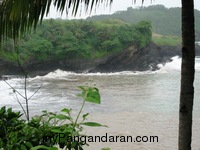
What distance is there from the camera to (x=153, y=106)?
13.2 m

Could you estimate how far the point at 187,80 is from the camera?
1.88 meters

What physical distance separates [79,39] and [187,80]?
2925 centimetres

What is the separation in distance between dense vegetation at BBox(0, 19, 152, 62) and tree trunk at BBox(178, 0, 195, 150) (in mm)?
24376

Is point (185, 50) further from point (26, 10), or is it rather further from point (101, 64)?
point (101, 64)

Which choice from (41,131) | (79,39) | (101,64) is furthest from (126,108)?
(79,39)

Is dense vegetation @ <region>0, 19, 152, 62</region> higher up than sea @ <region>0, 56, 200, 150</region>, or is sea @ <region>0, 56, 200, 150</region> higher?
dense vegetation @ <region>0, 19, 152, 62</region>

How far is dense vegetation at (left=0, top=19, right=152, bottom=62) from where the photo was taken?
2761 cm

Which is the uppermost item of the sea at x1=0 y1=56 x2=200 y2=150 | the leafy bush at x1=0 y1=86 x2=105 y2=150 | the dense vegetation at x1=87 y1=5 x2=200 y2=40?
the dense vegetation at x1=87 y1=5 x2=200 y2=40

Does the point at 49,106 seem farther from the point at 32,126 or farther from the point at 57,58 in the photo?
the point at 57,58

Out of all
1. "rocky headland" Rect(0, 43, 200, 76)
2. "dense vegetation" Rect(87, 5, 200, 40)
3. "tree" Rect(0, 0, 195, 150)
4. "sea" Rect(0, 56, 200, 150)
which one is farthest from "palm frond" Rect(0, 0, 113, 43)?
"dense vegetation" Rect(87, 5, 200, 40)

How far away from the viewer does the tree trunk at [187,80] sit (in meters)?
1.88

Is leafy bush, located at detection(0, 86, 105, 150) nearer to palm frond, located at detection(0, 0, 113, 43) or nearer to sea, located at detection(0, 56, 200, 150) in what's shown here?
palm frond, located at detection(0, 0, 113, 43)

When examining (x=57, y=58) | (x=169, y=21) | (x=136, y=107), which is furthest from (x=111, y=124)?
(x=169, y=21)

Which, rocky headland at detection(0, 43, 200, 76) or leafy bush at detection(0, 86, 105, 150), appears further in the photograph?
rocky headland at detection(0, 43, 200, 76)
